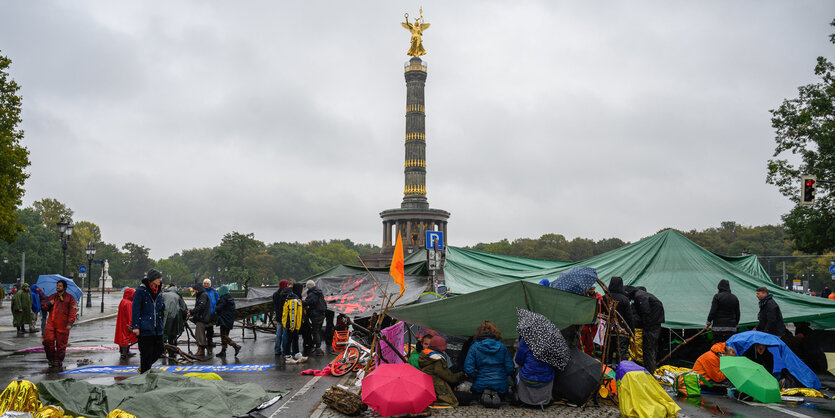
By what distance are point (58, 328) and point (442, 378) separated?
27.9ft

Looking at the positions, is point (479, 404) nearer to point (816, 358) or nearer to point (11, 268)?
point (816, 358)

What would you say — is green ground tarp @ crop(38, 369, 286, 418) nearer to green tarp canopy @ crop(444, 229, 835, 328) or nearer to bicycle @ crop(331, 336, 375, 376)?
bicycle @ crop(331, 336, 375, 376)

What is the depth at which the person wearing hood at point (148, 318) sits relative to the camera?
9.34 m

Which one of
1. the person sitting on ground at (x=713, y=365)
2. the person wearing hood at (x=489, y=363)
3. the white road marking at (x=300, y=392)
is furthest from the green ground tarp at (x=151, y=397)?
the person sitting on ground at (x=713, y=365)

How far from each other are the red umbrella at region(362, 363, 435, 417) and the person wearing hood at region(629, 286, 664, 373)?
17.1 ft

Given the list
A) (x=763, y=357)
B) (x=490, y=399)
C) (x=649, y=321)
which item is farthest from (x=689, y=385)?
(x=490, y=399)

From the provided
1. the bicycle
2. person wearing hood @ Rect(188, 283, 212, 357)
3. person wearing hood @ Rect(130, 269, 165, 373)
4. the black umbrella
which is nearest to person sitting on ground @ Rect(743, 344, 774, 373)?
the black umbrella

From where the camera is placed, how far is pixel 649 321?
11.0 meters

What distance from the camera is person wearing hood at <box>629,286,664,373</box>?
11.1 m

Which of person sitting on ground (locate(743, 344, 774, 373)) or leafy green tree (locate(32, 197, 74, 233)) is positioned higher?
leafy green tree (locate(32, 197, 74, 233))

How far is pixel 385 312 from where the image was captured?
30.0 ft

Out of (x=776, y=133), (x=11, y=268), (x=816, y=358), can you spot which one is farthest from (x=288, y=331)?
(x=11, y=268)

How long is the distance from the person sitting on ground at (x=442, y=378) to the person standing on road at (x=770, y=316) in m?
6.27

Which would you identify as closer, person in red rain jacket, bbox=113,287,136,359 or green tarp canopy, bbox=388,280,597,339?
green tarp canopy, bbox=388,280,597,339
